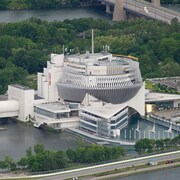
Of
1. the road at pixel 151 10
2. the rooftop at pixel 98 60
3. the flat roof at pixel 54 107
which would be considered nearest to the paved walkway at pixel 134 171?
the flat roof at pixel 54 107

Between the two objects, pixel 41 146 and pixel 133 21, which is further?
pixel 133 21

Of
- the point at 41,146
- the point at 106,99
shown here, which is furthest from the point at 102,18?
the point at 41,146

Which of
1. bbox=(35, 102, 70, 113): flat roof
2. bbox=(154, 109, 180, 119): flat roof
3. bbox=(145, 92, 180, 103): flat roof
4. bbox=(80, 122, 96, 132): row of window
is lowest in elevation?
bbox=(80, 122, 96, 132): row of window

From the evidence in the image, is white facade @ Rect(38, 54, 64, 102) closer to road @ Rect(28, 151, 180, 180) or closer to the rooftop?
the rooftop

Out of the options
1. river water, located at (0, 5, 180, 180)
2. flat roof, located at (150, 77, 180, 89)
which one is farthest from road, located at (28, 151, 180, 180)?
flat roof, located at (150, 77, 180, 89)

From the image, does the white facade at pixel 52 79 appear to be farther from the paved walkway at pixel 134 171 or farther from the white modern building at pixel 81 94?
the paved walkway at pixel 134 171

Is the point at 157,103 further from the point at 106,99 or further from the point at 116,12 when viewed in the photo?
the point at 116,12

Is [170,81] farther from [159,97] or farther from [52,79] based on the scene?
[52,79]
